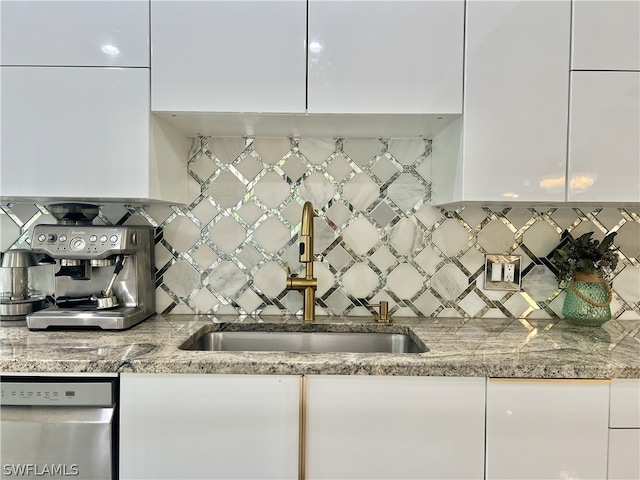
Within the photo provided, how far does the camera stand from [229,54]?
1274mm

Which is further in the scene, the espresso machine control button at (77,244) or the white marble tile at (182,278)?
the white marble tile at (182,278)

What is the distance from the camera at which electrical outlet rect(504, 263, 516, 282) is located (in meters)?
1.63

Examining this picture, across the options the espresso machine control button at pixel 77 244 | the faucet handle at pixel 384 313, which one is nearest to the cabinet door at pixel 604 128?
the faucet handle at pixel 384 313

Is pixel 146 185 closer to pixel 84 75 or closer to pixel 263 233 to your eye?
pixel 84 75

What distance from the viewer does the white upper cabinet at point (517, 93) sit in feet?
4.17

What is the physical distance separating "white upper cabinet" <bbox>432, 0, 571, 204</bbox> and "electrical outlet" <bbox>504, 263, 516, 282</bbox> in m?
0.43

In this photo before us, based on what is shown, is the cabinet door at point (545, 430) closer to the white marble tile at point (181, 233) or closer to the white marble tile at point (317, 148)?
the white marble tile at point (317, 148)

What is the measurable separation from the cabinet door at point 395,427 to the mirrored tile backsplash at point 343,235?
0.59m

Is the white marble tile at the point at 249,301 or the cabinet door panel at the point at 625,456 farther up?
the white marble tile at the point at 249,301

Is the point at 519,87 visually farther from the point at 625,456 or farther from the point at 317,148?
the point at 625,456

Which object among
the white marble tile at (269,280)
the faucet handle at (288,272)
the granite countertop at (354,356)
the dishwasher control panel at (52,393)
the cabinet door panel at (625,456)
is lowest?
the cabinet door panel at (625,456)

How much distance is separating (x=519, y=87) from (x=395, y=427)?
3.57ft

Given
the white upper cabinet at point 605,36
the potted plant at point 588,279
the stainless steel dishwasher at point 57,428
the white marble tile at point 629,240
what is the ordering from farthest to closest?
1. the white marble tile at point 629,240
2. the potted plant at point 588,279
3. the white upper cabinet at point 605,36
4. the stainless steel dishwasher at point 57,428

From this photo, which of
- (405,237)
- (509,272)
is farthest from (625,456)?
(405,237)
